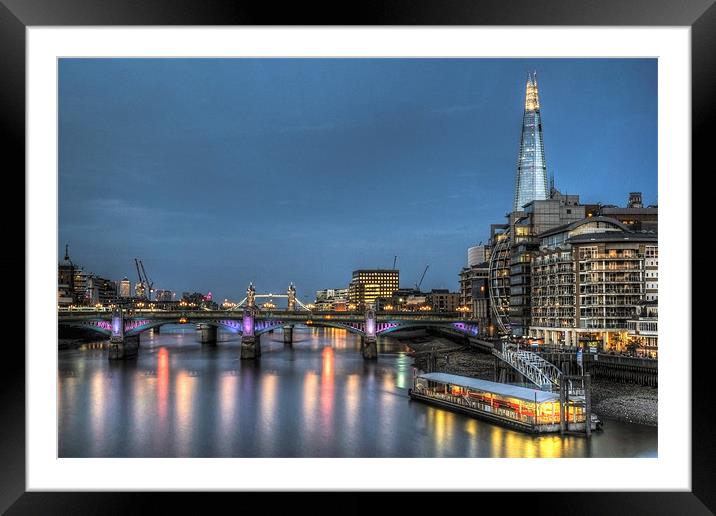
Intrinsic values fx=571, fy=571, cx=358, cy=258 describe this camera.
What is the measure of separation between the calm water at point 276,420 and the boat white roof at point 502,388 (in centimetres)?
67

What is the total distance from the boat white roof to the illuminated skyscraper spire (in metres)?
28.4

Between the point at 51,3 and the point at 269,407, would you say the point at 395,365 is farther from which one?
→ the point at 51,3

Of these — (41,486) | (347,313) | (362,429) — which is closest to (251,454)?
(362,429)

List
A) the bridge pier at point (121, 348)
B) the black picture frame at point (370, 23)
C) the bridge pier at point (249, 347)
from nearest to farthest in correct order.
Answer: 1. the black picture frame at point (370, 23)
2. the bridge pier at point (121, 348)
3. the bridge pier at point (249, 347)

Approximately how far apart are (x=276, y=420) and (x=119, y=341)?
46.0 feet

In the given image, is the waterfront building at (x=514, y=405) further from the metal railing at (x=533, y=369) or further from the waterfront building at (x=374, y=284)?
the waterfront building at (x=374, y=284)

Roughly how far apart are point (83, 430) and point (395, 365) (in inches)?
490

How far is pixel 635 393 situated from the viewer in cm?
1301

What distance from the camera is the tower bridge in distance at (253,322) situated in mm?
23672

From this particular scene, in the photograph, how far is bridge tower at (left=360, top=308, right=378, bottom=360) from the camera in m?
23.6

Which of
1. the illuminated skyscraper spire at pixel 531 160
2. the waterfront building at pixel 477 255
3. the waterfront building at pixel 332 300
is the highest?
the illuminated skyscraper spire at pixel 531 160

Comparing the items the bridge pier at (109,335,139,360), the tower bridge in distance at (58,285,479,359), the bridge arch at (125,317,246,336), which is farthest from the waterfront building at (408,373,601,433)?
the bridge pier at (109,335,139,360)

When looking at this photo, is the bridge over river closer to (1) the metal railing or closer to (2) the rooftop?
(2) the rooftop

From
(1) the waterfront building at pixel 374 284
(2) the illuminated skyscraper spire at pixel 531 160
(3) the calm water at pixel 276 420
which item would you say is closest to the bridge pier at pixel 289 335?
(3) the calm water at pixel 276 420
